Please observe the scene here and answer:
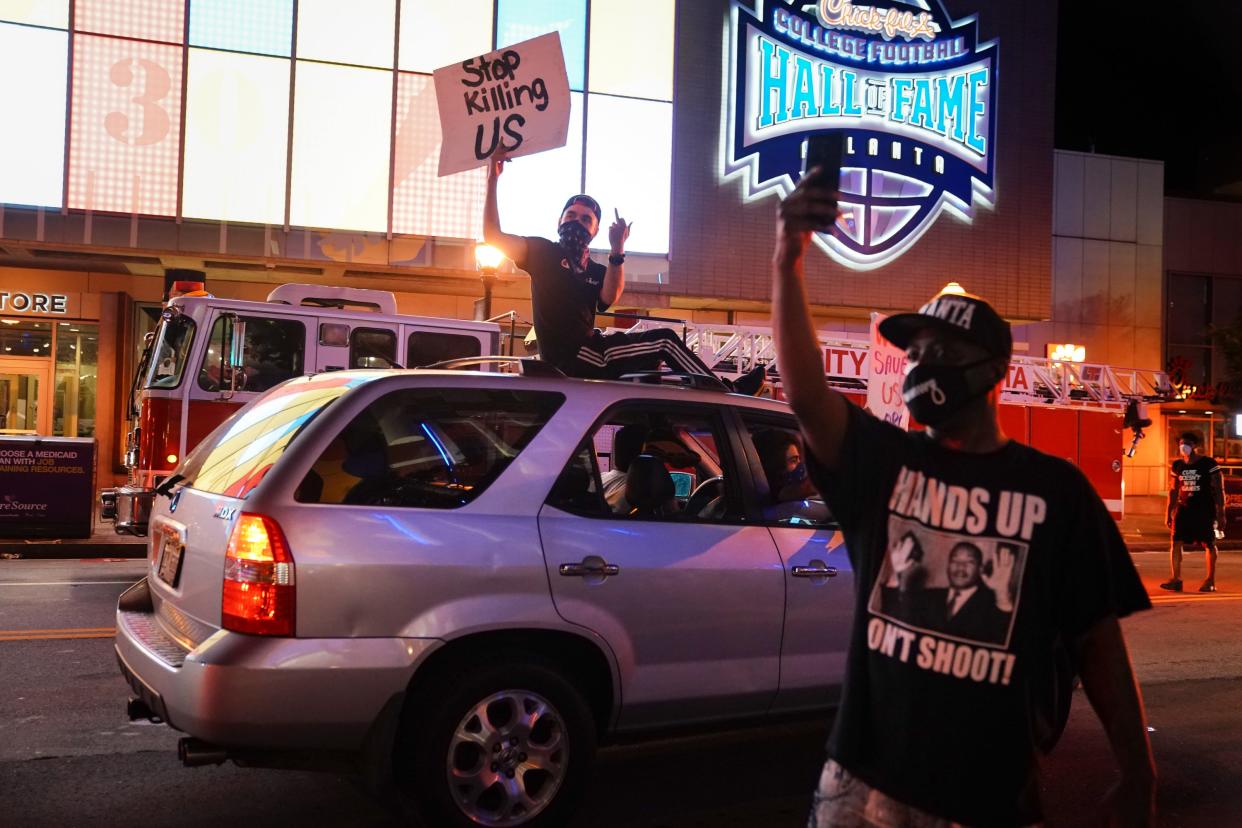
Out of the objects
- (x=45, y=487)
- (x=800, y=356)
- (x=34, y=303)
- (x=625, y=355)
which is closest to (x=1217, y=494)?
(x=625, y=355)

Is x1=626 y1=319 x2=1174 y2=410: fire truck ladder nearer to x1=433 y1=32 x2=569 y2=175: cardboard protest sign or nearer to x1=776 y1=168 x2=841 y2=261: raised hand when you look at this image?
x1=433 y1=32 x2=569 y2=175: cardboard protest sign

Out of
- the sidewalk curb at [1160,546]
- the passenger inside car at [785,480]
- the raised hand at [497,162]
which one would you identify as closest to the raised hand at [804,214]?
the passenger inside car at [785,480]

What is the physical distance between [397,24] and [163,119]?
4.33 metres

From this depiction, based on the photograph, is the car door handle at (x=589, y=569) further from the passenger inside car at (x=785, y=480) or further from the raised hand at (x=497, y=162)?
the raised hand at (x=497, y=162)

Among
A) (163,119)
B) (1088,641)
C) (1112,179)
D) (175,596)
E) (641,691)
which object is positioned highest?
(1112,179)

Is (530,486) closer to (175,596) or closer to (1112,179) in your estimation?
(175,596)

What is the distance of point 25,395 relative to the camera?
797 inches

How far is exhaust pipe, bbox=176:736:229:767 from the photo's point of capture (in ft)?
12.5

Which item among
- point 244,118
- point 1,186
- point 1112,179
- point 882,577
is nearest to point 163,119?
point 244,118

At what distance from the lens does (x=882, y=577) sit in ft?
7.69

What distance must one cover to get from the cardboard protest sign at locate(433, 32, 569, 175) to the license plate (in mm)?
3139

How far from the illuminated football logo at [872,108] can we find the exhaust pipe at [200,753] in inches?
744

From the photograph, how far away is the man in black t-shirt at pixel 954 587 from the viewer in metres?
2.17

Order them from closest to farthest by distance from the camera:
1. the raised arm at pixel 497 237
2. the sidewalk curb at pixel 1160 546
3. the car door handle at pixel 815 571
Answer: the car door handle at pixel 815 571 < the raised arm at pixel 497 237 < the sidewalk curb at pixel 1160 546
